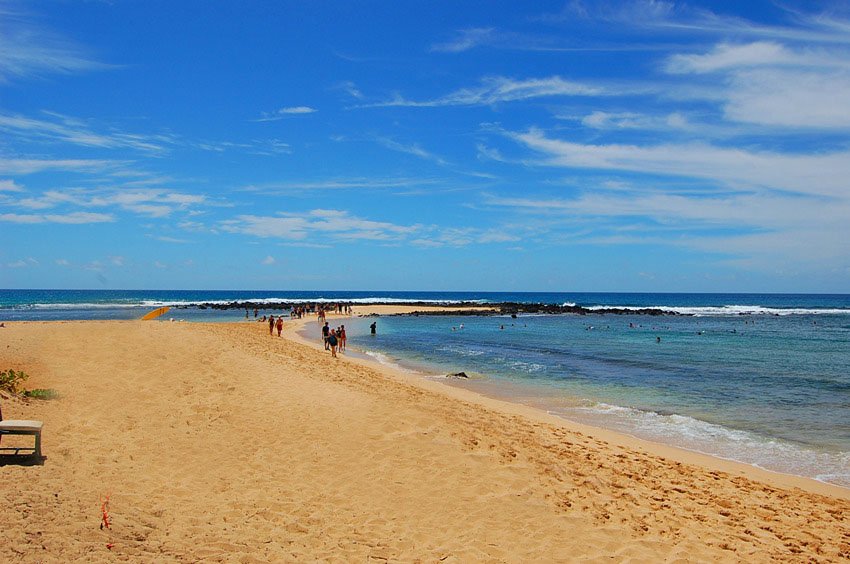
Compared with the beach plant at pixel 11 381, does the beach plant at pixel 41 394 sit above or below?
below

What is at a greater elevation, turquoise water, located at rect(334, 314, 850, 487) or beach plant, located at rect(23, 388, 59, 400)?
beach plant, located at rect(23, 388, 59, 400)

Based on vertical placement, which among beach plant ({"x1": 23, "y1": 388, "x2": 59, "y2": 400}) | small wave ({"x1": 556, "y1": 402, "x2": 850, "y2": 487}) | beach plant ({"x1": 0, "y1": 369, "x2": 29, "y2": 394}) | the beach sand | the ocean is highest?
beach plant ({"x1": 0, "y1": 369, "x2": 29, "y2": 394})

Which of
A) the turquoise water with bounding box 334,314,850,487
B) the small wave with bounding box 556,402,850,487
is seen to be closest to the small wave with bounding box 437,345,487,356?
the turquoise water with bounding box 334,314,850,487

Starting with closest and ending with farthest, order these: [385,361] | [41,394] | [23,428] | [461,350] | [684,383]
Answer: [23,428], [41,394], [684,383], [385,361], [461,350]

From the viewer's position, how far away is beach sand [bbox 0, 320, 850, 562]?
20.9ft

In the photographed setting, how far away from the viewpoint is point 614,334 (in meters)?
46.8

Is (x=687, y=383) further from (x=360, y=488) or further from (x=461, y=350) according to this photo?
(x=360, y=488)

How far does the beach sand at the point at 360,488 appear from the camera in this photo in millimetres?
6367

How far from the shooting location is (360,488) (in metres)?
8.34

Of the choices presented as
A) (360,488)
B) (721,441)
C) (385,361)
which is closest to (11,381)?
(360,488)

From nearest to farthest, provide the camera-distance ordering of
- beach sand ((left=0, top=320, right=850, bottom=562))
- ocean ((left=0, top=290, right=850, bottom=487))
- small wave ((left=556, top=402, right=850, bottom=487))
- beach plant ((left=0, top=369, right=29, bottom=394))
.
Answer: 1. beach sand ((left=0, top=320, right=850, bottom=562))
2. small wave ((left=556, top=402, right=850, bottom=487))
3. beach plant ((left=0, top=369, right=29, bottom=394))
4. ocean ((left=0, top=290, right=850, bottom=487))

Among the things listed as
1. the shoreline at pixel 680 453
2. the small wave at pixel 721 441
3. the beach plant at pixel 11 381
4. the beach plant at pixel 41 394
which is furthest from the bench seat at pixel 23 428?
the small wave at pixel 721 441

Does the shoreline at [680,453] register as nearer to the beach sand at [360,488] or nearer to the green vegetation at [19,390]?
the beach sand at [360,488]

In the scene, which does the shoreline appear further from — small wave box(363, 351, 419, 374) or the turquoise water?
small wave box(363, 351, 419, 374)
